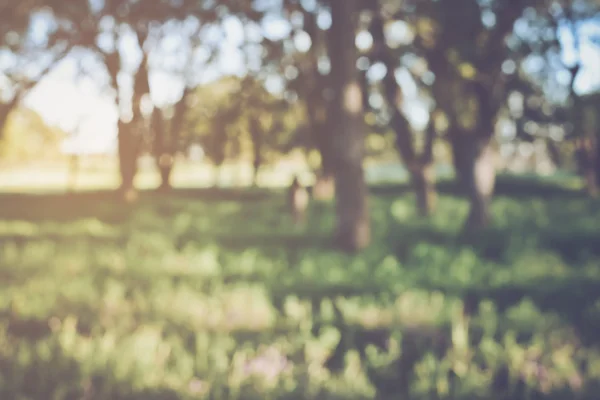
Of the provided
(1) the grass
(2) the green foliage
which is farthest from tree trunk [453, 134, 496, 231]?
(2) the green foliage

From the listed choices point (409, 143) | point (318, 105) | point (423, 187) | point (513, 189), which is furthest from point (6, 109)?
point (513, 189)

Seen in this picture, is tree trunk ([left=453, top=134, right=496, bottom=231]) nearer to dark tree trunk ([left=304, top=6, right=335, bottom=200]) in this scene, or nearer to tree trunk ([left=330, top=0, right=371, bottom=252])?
dark tree trunk ([left=304, top=6, right=335, bottom=200])

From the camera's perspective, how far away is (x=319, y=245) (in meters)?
8.68

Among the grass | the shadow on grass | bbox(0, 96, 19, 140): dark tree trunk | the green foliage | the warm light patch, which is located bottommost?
the grass

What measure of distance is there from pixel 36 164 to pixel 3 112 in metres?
4.15

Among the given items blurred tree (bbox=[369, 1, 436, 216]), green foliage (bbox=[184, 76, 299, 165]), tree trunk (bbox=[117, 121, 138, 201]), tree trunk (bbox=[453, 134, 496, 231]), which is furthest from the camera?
green foliage (bbox=[184, 76, 299, 165])

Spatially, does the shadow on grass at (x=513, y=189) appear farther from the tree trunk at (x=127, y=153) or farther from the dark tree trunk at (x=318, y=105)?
the tree trunk at (x=127, y=153)

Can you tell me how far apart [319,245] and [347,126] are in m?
1.92

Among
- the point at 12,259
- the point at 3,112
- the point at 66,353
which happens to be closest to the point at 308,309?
the point at 66,353

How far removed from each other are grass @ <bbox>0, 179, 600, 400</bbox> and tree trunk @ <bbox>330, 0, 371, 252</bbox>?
563 mm

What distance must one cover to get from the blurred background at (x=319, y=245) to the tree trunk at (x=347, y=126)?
0.03 metres

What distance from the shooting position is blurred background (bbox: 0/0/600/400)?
3494 mm

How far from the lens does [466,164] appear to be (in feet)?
36.7

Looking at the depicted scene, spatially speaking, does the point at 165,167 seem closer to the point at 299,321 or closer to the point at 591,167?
the point at 591,167
